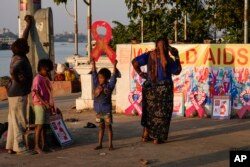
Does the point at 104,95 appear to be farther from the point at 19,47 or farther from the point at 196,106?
the point at 196,106

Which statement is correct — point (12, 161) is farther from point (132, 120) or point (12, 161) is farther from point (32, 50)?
point (132, 120)

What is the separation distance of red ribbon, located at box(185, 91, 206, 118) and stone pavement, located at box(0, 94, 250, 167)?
68 centimetres

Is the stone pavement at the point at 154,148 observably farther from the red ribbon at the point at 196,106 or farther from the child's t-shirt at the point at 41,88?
the child's t-shirt at the point at 41,88

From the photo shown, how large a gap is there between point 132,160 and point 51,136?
1.60 metres

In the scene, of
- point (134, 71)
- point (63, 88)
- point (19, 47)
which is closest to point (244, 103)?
point (134, 71)

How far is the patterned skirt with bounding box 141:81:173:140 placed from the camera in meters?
8.55

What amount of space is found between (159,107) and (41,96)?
6.21 ft

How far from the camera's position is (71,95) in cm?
1716

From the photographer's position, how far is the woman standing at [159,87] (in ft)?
27.7

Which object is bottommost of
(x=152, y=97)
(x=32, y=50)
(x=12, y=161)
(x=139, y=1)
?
(x=12, y=161)

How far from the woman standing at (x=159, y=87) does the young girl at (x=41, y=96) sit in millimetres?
1480

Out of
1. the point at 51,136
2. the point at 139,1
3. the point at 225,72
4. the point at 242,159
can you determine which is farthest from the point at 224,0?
the point at 242,159

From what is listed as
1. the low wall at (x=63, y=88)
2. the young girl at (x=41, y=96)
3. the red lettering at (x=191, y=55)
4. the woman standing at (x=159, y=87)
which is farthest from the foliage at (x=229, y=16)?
the young girl at (x=41, y=96)

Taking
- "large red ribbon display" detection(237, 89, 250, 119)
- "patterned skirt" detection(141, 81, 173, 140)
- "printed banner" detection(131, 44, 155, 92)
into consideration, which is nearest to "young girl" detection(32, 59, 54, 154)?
"patterned skirt" detection(141, 81, 173, 140)
